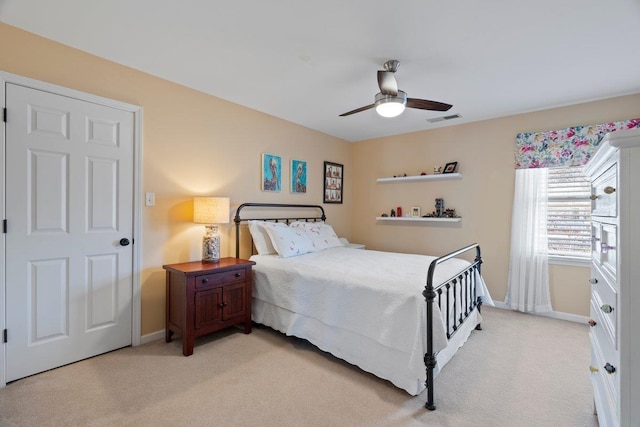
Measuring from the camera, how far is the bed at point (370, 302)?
2025 millimetres

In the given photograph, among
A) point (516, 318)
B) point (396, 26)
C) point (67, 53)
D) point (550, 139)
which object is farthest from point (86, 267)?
point (550, 139)

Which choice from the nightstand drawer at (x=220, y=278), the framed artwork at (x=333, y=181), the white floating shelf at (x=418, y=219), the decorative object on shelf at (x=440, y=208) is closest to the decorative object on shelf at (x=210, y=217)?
the nightstand drawer at (x=220, y=278)

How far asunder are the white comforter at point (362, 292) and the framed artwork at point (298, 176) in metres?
1.21

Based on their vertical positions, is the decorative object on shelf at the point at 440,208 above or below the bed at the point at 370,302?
above

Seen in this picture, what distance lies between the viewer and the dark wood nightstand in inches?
101

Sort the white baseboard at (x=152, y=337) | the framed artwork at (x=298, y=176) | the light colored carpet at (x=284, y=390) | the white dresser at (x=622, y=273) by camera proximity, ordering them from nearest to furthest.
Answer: the white dresser at (x=622, y=273) → the light colored carpet at (x=284, y=390) → the white baseboard at (x=152, y=337) → the framed artwork at (x=298, y=176)

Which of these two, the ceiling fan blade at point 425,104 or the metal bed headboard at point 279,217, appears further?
the metal bed headboard at point 279,217

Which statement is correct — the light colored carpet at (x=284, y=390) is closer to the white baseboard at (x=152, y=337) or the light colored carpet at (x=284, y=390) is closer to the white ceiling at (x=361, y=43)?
the white baseboard at (x=152, y=337)

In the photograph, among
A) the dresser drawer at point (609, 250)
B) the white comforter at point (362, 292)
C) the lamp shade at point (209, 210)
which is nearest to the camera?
the dresser drawer at point (609, 250)

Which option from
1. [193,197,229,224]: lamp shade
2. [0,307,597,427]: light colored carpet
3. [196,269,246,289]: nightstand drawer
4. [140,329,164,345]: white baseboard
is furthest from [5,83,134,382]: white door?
[196,269,246,289]: nightstand drawer

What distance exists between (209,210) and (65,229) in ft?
3.55

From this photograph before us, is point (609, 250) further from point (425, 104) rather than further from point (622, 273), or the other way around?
point (425, 104)

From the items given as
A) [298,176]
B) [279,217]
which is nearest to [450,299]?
[279,217]

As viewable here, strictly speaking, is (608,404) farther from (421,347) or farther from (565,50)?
(565,50)
